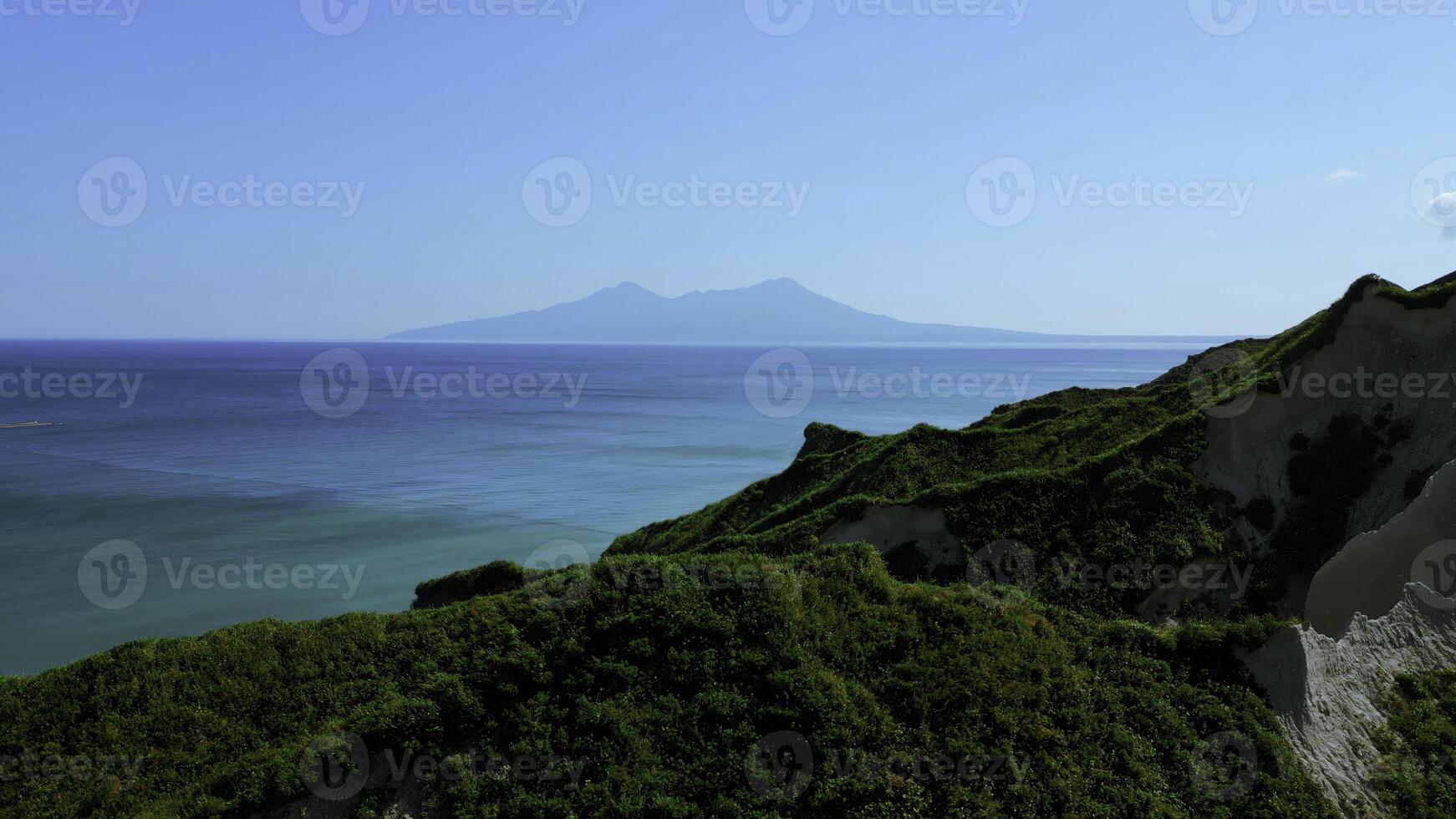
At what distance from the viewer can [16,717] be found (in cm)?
1606

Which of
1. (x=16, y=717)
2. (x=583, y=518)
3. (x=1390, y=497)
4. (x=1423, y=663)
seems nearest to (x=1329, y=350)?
(x=1390, y=497)

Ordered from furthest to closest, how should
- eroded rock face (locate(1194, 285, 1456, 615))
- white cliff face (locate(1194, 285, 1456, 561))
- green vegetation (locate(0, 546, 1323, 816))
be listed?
white cliff face (locate(1194, 285, 1456, 561)) → eroded rock face (locate(1194, 285, 1456, 615)) → green vegetation (locate(0, 546, 1323, 816))

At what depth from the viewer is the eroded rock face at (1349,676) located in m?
16.4

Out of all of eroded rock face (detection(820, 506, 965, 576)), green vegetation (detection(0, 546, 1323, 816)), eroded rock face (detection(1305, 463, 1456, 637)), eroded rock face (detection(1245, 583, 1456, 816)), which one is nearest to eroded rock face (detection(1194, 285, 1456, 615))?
eroded rock face (detection(1305, 463, 1456, 637))

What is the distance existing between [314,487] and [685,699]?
66476mm

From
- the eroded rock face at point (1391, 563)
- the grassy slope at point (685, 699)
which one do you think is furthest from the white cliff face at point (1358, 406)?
the grassy slope at point (685, 699)

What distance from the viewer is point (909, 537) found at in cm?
2964

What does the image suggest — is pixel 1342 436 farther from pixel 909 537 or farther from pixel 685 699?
pixel 685 699

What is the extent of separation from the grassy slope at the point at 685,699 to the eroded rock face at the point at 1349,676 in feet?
1.98

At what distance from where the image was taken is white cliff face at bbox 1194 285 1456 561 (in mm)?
27141

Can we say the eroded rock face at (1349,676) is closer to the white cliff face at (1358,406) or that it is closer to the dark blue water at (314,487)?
the white cliff face at (1358,406)

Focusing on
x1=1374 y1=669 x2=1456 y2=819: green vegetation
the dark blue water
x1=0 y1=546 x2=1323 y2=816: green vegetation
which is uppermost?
x1=0 y1=546 x2=1323 y2=816: green vegetation

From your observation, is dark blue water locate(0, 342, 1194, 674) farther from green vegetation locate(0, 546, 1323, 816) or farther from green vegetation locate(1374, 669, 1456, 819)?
green vegetation locate(1374, 669, 1456, 819)

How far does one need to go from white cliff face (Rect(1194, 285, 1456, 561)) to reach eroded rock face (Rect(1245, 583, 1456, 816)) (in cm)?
771
